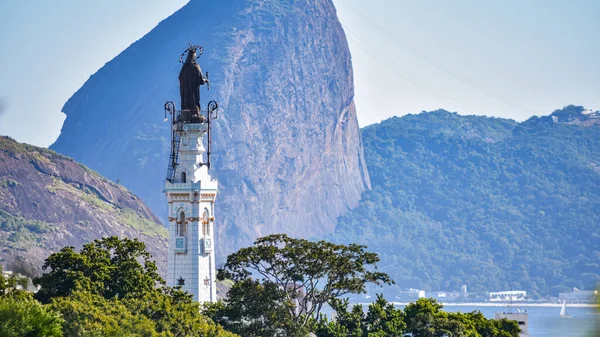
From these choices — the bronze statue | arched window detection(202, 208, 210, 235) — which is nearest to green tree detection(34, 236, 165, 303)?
arched window detection(202, 208, 210, 235)

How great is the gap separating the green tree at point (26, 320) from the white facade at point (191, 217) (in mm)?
19649

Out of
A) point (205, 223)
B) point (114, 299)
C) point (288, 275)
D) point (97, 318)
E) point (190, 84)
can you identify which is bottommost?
point (97, 318)

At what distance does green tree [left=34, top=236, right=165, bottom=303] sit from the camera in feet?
248

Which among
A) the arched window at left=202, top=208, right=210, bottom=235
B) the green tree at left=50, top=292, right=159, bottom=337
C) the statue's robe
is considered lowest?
the green tree at left=50, top=292, right=159, bottom=337

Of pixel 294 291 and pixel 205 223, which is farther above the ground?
pixel 205 223

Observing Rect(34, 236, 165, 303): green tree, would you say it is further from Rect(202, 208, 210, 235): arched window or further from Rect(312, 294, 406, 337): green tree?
Rect(312, 294, 406, 337): green tree

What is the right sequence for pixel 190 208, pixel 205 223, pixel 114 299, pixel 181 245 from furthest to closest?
1. pixel 205 223
2. pixel 190 208
3. pixel 181 245
4. pixel 114 299

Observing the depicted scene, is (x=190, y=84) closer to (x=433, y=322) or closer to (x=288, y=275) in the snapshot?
(x=288, y=275)

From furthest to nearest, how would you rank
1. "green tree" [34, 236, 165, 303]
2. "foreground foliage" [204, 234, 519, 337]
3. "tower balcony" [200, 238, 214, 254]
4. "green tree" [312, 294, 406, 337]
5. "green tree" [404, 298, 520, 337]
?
1. "green tree" [404, 298, 520, 337]
2. "green tree" [312, 294, 406, 337]
3. "foreground foliage" [204, 234, 519, 337]
4. "tower balcony" [200, 238, 214, 254]
5. "green tree" [34, 236, 165, 303]

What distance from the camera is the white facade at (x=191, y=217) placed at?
80312mm

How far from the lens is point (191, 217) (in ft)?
264

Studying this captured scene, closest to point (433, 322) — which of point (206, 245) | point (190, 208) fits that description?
point (206, 245)

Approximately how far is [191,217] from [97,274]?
6509 millimetres

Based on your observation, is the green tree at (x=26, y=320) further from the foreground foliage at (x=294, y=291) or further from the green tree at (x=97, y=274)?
the foreground foliage at (x=294, y=291)
